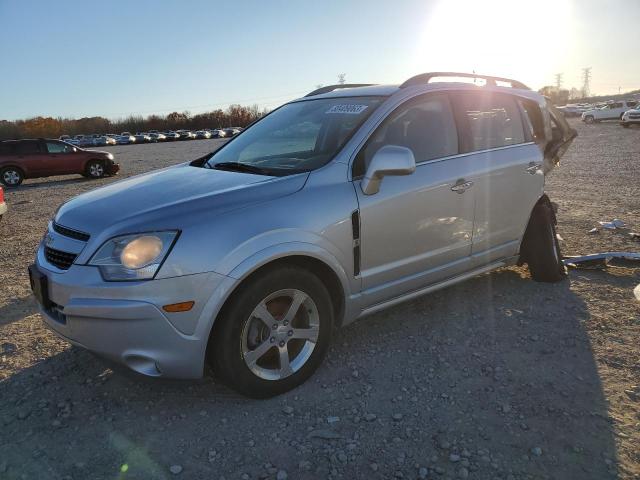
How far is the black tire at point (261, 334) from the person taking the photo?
267cm

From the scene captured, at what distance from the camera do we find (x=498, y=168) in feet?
13.3

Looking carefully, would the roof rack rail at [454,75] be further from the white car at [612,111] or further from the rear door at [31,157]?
the white car at [612,111]

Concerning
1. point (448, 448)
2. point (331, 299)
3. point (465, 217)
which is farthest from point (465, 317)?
point (448, 448)

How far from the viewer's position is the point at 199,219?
8.57 feet

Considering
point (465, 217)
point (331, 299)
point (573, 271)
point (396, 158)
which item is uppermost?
point (396, 158)

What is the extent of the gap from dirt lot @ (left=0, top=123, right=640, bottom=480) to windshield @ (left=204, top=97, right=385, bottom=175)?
1385 millimetres

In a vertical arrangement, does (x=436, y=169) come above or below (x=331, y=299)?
above

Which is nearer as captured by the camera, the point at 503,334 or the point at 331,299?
the point at 331,299

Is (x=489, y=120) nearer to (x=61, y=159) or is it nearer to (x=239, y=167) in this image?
(x=239, y=167)

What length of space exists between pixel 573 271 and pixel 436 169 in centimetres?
240

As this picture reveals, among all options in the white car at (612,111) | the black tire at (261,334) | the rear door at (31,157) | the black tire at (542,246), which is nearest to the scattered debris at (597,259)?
the black tire at (542,246)

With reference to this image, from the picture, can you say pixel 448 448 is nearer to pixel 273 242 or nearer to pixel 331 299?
pixel 331 299

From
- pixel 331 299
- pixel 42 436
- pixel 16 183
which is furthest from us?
pixel 16 183

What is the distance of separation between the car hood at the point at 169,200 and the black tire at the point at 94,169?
15.2 meters
